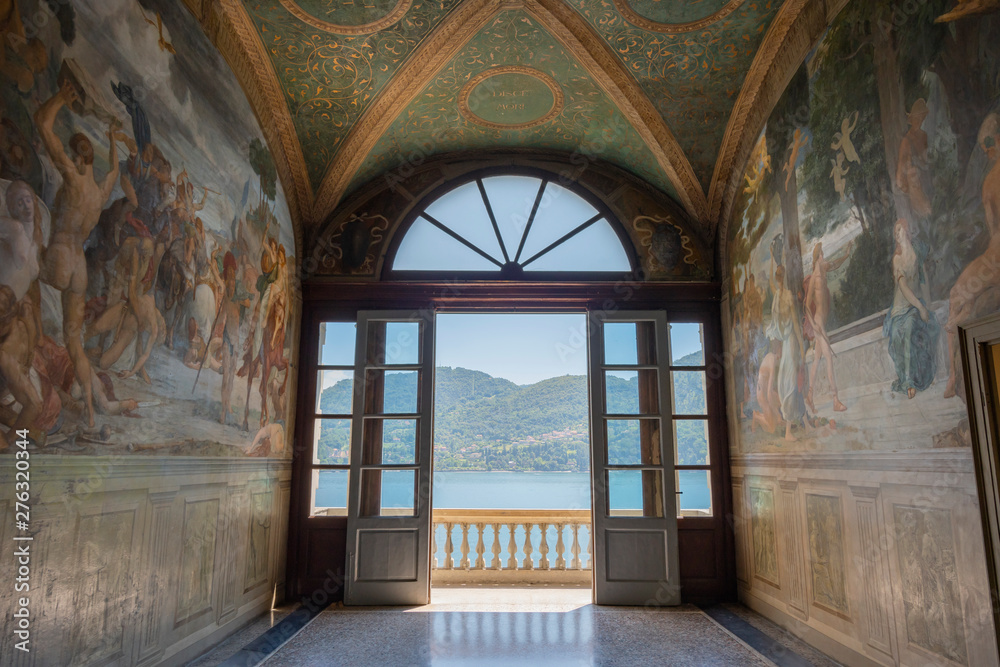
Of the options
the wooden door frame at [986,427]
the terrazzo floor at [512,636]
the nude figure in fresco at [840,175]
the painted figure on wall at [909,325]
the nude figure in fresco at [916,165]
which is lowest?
the terrazzo floor at [512,636]

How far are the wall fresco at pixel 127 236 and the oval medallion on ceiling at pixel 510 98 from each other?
1968mm

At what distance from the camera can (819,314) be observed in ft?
14.3

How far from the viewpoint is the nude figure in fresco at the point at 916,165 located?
3.26 m

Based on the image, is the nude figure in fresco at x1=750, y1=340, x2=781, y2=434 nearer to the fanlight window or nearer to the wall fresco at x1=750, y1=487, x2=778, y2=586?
the wall fresco at x1=750, y1=487, x2=778, y2=586

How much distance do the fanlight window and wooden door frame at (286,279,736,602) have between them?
268 mm

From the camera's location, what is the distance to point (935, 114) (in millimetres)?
3188

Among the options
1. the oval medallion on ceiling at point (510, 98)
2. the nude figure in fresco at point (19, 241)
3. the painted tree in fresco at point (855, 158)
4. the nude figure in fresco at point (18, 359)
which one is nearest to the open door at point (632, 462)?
the oval medallion on ceiling at point (510, 98)

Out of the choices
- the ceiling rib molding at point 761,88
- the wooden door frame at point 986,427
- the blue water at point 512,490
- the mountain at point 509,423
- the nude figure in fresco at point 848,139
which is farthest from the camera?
the mountain at point 509,423

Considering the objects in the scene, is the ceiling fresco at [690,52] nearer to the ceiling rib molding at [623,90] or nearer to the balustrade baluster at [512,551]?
the ceiling rib molding at [623,90]

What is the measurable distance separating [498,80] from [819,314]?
3.34 metres

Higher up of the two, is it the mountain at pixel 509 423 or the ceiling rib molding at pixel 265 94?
the ceiling rib molding at pixel 265 94

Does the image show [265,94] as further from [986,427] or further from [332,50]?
[986,427]

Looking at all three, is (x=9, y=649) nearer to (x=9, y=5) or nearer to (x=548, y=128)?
(x=9, y=5)

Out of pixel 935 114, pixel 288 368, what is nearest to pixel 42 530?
pixel 288 368
